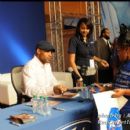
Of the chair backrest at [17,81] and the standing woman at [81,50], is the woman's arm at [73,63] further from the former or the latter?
the chair backrest at [17,81]

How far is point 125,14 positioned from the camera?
7.52 metres

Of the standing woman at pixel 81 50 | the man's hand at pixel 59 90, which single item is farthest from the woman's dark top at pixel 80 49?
the man's hand at pixel 59 90

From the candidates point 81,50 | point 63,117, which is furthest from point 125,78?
point 81,50

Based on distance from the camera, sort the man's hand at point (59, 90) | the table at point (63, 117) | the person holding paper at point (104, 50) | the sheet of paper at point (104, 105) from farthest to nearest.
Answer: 1. the person holding paper at point (104, 50)
2. the man's hand at point (59, 90)
3. the sheet of paper at point (104, 105)
4. the table at point (63, 117)

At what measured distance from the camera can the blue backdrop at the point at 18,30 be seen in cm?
588

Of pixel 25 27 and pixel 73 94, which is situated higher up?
pixel 25 27

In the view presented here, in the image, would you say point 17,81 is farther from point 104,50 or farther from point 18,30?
point 18,30

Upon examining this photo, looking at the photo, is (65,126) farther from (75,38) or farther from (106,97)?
(75,38)

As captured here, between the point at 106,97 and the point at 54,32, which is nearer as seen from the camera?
the point at 106,97

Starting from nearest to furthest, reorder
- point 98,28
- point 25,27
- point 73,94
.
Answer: point 73,94, point 25,27, point 98,28

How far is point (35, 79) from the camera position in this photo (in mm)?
3070

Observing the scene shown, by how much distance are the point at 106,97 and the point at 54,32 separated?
14.8 ft

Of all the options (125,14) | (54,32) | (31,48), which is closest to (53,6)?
(54,32)

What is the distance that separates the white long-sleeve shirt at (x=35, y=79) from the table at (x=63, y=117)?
1.46 feet
